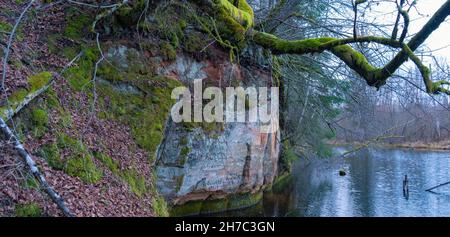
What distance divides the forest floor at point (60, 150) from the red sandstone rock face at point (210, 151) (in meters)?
1.40

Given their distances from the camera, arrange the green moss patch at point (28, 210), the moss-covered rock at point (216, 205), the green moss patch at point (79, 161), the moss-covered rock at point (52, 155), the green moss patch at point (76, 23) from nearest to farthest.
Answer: the green moss patch at point (28, 210)
the moss-covered rock at point (52, 155)
the green moss patch at point (79, 161)
the green moss patch at point (76, 23)
the moss-covered rock at point (216, 205)

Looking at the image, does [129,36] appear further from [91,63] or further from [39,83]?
[39,83]

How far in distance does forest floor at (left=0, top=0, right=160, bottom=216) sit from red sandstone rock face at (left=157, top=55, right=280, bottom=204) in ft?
4.58

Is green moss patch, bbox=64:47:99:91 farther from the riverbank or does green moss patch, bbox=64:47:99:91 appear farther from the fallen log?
the riverbank

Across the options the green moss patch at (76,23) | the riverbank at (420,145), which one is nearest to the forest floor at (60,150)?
the green moss patch at (76,23)

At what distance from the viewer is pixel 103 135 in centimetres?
532

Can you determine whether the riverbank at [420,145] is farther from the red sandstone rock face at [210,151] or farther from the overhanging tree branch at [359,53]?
the overhanging tree branch at [359,53]

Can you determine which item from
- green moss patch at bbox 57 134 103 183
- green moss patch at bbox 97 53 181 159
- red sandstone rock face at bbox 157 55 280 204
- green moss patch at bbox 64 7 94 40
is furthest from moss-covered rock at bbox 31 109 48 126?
red sandstone rock face at bbox 157 55 280 204

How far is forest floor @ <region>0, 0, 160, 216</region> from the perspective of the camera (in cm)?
324

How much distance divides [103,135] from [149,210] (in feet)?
4.18

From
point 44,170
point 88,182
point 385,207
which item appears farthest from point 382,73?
point 385,207

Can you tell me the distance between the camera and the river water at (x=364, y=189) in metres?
11.1

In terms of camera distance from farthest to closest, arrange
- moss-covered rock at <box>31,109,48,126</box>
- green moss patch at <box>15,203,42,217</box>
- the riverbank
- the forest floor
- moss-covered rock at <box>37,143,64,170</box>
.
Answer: the riverbank, moss-covered rock at <box>31,109,48,126</box>, moss-covered rock at <box>37,143,64,170</box>, the forest floor, green moss patch at <box>15,203,42,217</box>

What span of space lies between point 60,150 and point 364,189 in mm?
11862
